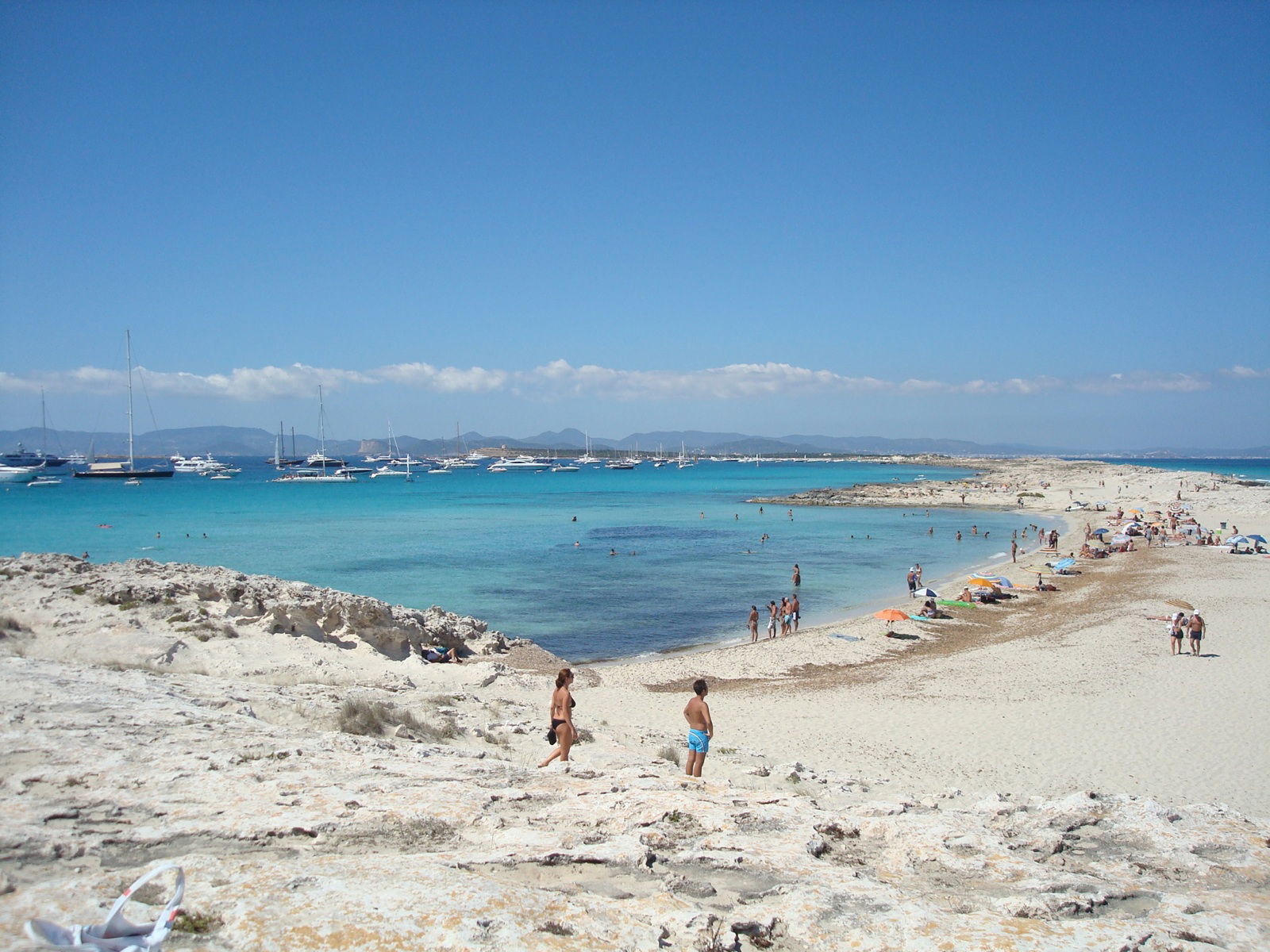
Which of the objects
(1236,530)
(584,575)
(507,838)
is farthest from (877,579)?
(507,838)

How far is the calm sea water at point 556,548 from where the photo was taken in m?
28.1

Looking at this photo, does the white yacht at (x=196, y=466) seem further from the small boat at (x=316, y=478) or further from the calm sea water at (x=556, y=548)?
the calm sea water at (x=556, y=548)

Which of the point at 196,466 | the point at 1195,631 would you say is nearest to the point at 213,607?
the point at 1195,631

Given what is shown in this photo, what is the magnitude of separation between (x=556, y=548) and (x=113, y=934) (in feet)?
137

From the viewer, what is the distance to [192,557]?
39.5 meters

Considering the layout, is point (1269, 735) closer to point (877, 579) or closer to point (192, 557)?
point (877, 579)

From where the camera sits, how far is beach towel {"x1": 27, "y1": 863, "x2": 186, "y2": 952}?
307cm

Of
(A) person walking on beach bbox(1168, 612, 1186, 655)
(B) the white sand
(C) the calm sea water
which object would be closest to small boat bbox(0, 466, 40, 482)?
(C) the calm sea water

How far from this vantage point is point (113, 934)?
10.4 feet

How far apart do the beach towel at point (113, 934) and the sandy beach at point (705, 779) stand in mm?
432

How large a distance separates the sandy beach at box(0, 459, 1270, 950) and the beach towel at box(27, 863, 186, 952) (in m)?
0.43

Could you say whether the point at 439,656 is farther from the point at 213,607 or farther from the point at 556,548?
the point at 556,548

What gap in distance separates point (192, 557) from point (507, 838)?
4085 cm

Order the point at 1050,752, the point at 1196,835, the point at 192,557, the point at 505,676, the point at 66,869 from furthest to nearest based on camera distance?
the point at 192,557
the point at 505,676
the point at 1050,752
the point at 1196,835
the point at 66,869
